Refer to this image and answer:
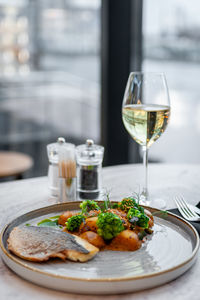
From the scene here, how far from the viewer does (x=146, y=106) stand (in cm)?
121

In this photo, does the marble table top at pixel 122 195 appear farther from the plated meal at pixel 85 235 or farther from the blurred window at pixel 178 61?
the blurred window at pixel 178 61

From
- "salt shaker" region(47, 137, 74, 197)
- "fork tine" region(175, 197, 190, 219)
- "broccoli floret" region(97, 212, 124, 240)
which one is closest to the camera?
"broccoli floret" region(97, 212, 124, 240)

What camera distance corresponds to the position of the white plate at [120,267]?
72 centimetres

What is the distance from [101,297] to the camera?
0.72 metres

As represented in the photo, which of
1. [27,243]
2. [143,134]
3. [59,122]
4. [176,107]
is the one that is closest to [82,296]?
[27,243]

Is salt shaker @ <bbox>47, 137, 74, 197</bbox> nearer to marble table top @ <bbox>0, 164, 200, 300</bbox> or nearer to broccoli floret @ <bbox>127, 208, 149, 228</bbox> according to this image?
marble table top @ <bbox>0, 164, 200, 300</bbox>

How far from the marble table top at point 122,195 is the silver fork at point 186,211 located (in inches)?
2.1

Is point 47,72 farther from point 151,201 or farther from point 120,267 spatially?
point 120,267

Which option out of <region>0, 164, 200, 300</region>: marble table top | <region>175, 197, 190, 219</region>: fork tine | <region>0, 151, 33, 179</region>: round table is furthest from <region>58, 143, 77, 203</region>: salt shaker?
<region>0, 151, 33, 179</region>: round table

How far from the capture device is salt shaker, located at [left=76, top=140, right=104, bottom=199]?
1.28 m

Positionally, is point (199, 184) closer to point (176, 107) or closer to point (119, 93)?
point (176, 107)

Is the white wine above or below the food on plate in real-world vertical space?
above

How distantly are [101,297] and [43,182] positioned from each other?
2.47 feet

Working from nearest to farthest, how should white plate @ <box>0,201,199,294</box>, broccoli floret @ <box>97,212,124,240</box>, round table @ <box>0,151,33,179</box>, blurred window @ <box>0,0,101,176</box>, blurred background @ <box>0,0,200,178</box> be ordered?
white plate @ <box>0,201,199,294</box> → broccoli floret @ <box>97,212,124,240</box> → round table @ <box>0,151,33,179</box> → blurred background @ <box>0,0,200,178</box> → blurred window @ <box>0,0,101,176</box>
